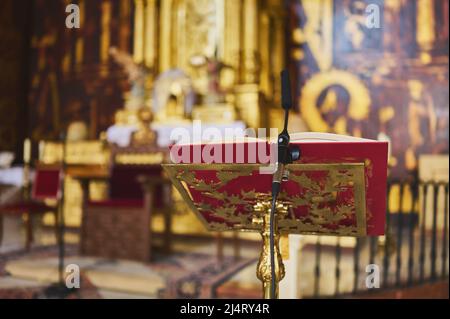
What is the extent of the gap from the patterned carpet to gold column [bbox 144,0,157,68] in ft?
10.3

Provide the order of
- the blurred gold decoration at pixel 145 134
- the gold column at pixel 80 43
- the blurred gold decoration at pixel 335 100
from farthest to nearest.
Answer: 1. the gold column at pixel 80 43
2. the blurred gold decoration at pixel 335 100
3. the blurred gold decoration at pixel 145 134

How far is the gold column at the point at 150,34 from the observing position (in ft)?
21.2

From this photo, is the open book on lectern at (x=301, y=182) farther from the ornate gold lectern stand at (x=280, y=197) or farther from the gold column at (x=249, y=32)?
the gold column at (x=249, y=32)

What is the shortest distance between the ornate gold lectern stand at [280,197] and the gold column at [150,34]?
5.15 m

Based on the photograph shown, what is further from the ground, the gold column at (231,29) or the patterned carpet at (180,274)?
the gold column at (231,29)

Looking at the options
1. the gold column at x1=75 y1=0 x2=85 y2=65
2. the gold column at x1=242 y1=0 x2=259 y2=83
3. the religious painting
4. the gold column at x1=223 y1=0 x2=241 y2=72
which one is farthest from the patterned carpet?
the gold column at x1=75 y1=0 x2=85 y2=65

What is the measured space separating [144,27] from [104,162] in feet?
6.84

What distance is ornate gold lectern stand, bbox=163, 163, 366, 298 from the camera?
4.13 feet

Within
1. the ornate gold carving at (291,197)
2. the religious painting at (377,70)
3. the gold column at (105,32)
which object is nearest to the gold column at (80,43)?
the gold column at (105,32)

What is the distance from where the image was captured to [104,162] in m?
5.81

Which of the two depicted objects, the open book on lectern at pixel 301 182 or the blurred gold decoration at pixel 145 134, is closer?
the open book on lectern at pixel 301 182

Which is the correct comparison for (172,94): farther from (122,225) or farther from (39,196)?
(122,225)

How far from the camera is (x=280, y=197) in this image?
4.66ft

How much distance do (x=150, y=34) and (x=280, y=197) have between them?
5.53m
